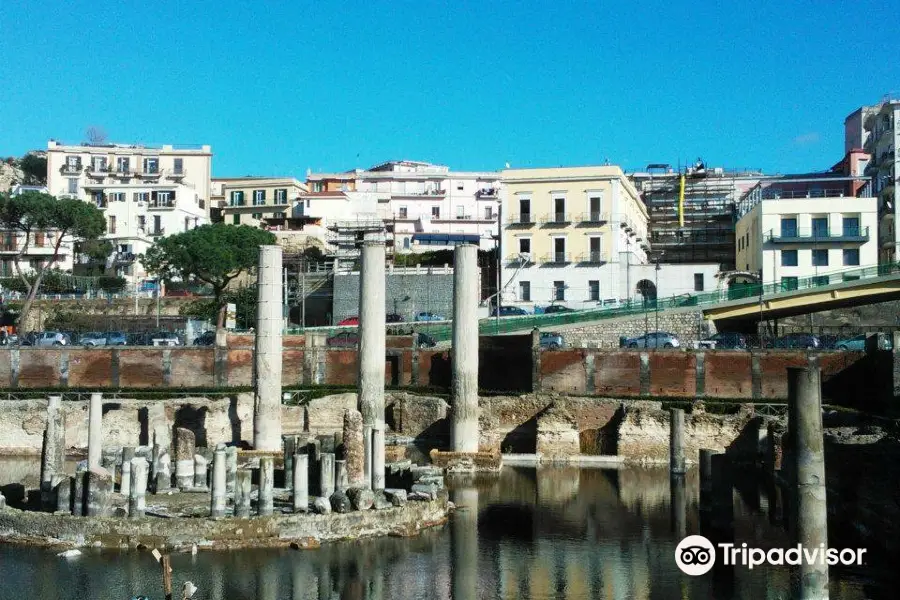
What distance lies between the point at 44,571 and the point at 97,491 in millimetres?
3416

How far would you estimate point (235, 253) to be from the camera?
7294cm

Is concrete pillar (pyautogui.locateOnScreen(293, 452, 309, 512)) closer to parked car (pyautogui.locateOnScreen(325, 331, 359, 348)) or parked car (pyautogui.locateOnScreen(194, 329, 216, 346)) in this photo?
parked car (pyautogui.locateOnScreen(325, 331, 359, 348))

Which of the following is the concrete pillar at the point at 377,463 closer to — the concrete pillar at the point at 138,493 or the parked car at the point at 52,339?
the concrete pillar at the point at 138,493

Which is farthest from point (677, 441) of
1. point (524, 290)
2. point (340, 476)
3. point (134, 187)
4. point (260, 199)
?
point (260, 199)

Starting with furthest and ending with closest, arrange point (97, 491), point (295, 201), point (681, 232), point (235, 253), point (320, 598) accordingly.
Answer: point (295, 201), point (681, 232), point (235, 253), point (97, 491), point (320, 598)

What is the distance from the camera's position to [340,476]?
3108 centimetres

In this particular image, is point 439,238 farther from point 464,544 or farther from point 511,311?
point 464,544

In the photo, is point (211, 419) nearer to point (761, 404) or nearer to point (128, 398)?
point (128, 398)

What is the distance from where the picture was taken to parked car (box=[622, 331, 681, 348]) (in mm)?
56156

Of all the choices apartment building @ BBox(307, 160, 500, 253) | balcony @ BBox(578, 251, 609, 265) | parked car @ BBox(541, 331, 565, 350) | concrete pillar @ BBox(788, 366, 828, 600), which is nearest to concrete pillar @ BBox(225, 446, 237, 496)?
concrete pillar @ BBox(788, 366, 828, 600)

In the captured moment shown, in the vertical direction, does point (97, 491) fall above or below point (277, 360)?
below

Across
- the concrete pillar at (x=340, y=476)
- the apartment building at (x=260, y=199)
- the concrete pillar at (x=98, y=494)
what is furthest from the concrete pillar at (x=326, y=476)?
the apartment building at (x=260, y=199)

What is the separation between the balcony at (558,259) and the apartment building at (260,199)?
3092 centimetres

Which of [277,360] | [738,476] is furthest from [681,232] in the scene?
[277,360]
